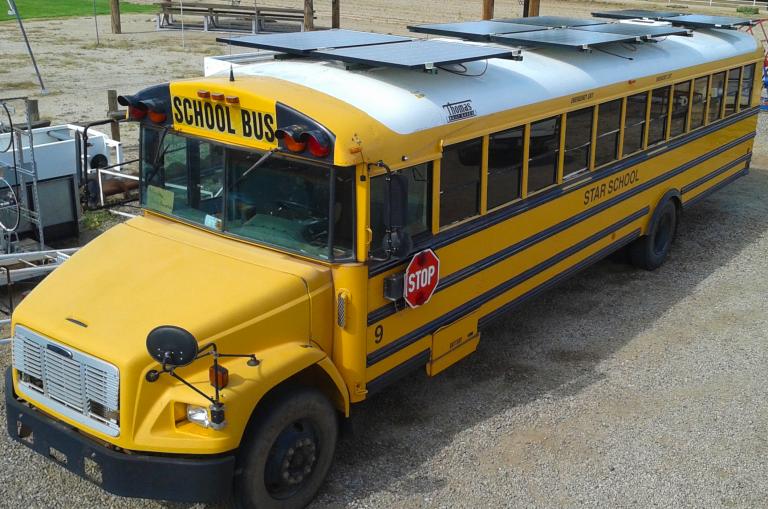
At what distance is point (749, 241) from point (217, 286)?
7.31 m

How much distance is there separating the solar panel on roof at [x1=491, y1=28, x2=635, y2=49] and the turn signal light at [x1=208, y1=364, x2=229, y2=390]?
400cm

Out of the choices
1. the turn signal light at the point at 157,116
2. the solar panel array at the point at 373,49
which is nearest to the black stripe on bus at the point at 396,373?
the solar panel array at the point at 373,49

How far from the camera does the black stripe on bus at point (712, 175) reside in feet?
29.6

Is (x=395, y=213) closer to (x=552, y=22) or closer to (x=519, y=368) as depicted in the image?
(x=519, y=368)

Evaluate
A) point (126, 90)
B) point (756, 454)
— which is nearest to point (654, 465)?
point (756, 454)

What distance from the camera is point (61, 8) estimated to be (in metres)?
33.7

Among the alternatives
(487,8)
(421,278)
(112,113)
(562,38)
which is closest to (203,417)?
(421,278)

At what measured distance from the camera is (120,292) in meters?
4.68

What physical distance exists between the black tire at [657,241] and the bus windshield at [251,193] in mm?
4673

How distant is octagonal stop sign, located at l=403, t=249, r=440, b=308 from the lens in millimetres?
5129

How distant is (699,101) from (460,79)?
3.99m

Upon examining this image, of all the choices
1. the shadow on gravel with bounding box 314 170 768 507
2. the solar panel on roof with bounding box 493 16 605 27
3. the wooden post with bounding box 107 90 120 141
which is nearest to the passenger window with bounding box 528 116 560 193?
the shadow on gravel with bounding box 314 170 768 507

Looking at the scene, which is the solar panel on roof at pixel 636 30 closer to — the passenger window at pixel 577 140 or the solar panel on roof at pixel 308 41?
the passenger window at pixel 577 140

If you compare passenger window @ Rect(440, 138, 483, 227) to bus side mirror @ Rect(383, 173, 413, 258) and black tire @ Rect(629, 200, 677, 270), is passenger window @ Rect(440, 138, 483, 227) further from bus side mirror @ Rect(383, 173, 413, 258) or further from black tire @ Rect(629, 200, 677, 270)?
black tire @ Rect(629, 200, 677, 270)
